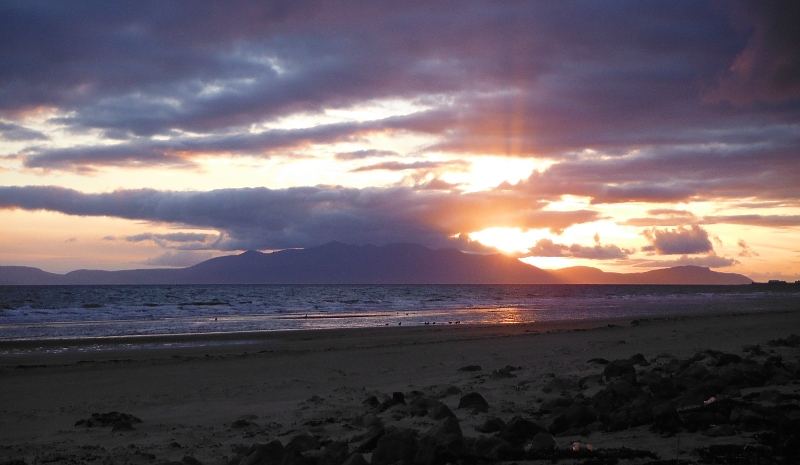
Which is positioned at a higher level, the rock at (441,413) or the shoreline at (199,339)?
the rock at (441,413)

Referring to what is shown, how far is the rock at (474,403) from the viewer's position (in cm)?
947

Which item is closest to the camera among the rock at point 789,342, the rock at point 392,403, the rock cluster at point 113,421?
the rock cluster at point 113,421

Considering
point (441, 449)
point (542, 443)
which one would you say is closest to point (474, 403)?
point (542, 443)

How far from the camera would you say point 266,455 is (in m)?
6.55

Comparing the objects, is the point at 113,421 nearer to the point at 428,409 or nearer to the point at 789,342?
the point at 428,409

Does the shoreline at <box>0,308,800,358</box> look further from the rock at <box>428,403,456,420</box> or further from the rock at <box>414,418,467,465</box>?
the rock at <box>414,418,467,465</box>

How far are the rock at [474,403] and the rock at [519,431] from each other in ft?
6.97

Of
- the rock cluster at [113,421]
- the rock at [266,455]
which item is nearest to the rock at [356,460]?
the rock at [266,455]

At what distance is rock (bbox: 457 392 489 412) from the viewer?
9.47m

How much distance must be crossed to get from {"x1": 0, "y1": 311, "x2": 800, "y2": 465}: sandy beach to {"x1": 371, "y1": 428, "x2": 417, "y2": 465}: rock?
0.5 inches

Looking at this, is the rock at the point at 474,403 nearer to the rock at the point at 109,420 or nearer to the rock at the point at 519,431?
the rock at the point at 519,431

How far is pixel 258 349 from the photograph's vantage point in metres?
21.5

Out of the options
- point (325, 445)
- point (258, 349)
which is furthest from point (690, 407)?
point (258, 349)

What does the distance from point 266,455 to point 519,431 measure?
10.00 ft
